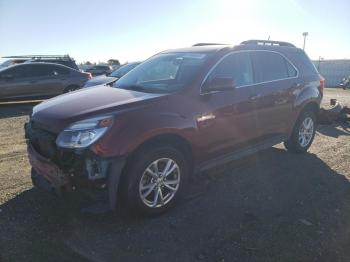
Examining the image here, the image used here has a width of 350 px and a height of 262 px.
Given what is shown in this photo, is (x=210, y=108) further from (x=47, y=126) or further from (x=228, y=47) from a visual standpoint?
(x=47, y=126)

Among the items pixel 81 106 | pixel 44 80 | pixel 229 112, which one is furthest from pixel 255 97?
pixel 44 80

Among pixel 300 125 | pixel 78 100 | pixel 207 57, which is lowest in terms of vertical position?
pixel 300 125

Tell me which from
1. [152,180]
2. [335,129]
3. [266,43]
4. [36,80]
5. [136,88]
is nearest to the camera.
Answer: [152,180]

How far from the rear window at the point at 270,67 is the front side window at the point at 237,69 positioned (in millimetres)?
177

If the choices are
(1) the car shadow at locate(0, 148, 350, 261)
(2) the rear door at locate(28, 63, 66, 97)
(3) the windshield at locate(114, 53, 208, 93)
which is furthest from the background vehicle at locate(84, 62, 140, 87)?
(1) the car shadow at locate(0, 148, 350, 261)

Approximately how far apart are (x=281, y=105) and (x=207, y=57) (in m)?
1.75

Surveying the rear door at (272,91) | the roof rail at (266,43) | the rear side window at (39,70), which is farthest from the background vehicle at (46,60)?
the rear door at (272,91)

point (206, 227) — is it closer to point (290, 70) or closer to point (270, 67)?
point (270, 67)

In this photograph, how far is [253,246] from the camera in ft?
11.9

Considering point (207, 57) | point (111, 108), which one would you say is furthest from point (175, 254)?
point (207, 57)

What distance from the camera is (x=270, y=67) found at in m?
5.79

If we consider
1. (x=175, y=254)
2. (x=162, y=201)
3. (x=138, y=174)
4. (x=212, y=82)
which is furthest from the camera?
(x=212, y=82)

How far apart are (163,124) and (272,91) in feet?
7.81

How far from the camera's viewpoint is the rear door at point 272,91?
542 cm
